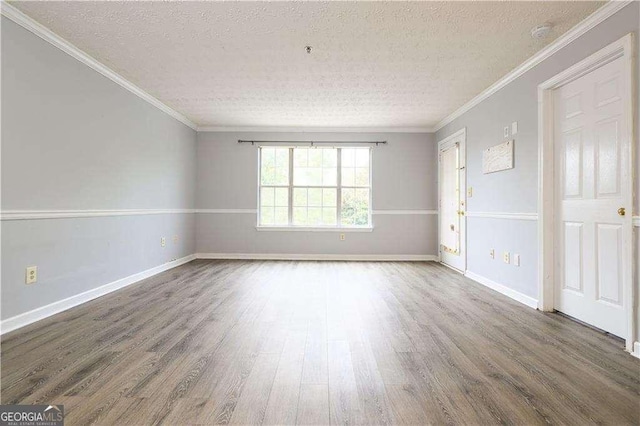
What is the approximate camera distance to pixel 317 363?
73.9 inches

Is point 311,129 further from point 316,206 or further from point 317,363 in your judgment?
point 317,363

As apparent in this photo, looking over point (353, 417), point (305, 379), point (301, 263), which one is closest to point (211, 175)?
point (301, 263)

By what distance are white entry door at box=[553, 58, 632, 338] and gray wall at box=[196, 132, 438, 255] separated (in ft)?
9.95

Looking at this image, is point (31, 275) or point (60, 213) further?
point (60, 213)

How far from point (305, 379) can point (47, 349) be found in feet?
5.53

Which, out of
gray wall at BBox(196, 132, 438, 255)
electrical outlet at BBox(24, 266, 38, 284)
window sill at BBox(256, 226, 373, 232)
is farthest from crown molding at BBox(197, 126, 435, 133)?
electrical outlet at BBox(24, 266, 38, 284)

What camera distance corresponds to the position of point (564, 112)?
2840mm

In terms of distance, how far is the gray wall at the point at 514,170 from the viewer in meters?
2.57

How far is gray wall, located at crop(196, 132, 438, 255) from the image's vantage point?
234 inches

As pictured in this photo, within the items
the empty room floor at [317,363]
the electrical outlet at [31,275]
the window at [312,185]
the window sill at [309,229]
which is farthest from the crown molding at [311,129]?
the electrical outlet at [31,275]

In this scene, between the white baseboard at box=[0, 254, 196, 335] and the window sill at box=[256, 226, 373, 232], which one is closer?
the white baseboard at box=[0, 254, 196, 335]

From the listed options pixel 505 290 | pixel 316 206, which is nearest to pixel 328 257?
pixel 316 206

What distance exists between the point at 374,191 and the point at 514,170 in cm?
274

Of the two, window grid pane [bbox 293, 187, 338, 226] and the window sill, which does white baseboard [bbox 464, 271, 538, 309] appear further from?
window grid pane [bbox 293, 187, 338, 226]
